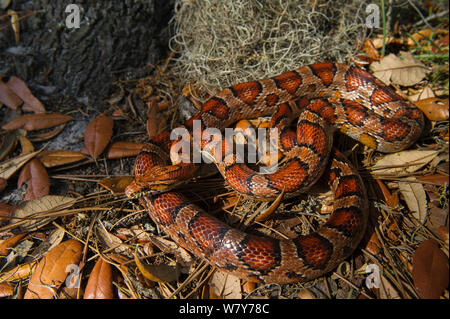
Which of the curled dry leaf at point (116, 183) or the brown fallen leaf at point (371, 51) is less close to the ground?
the brown fallen leaf at point (371, 51)

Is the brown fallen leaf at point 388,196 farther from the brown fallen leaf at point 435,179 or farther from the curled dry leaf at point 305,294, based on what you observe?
the curled dry leaf at point 305,294

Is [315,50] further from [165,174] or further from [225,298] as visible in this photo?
[225,298]

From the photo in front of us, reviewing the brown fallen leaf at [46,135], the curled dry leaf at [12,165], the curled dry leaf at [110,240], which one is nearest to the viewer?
the curled dry leaf at [110,240]

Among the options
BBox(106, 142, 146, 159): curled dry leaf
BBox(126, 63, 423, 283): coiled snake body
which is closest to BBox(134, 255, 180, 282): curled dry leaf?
BBox(126, 63, 423, 283): coiled snake body

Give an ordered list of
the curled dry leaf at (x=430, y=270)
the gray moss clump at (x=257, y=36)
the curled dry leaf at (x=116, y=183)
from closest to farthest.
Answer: the curled dry leaf at (x=430, y=270) → the curled dry leaf at (x=116, y=183) → the gray moss clump at (x=257, y=36)

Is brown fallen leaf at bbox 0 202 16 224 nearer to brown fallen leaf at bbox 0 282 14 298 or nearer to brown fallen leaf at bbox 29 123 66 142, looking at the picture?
brown fallen leaf at bbox 0 282 14 298

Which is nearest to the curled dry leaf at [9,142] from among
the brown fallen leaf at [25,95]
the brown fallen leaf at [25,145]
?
the brown fallen leaf at [25,145]

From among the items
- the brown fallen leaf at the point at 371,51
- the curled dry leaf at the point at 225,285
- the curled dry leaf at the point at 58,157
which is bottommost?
the curled dry leaf at the point at 225,285
